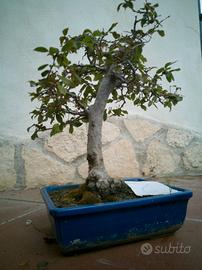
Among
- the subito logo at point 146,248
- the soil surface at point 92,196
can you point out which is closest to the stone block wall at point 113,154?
the soil surface at point 92,196

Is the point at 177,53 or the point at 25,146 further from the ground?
the point at 177,53

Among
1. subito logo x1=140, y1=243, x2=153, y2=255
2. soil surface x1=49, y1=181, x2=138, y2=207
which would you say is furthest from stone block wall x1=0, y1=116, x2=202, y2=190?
subito logo x1=140, y1=243, x2=153, y2=255

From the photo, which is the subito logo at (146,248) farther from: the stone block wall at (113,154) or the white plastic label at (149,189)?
the stone block wall at (113,154)

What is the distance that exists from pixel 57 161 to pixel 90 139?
2.40 ft

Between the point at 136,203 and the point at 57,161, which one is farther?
the point at 57,161

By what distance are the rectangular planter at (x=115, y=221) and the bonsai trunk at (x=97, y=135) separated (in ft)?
0.42

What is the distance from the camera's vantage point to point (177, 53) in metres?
1.65

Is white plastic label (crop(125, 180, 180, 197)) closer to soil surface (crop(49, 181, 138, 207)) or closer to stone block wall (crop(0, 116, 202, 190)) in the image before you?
soil surface (crop(49, 181, 138, 207))

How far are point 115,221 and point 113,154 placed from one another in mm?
914

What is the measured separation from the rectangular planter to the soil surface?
5 cm

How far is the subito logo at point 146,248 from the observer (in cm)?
53

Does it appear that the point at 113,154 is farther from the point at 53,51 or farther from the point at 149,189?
the point at 53,51

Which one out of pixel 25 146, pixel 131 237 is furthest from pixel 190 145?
pixel 131 237

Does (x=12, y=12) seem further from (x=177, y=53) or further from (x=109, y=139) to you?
(x=177, y=53)
